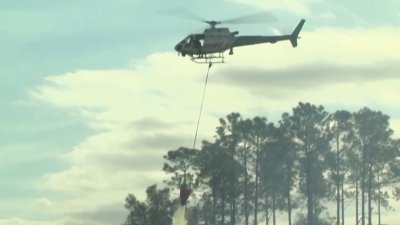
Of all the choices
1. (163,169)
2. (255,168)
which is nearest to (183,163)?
(163,169)

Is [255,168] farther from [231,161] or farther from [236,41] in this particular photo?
[236,41]

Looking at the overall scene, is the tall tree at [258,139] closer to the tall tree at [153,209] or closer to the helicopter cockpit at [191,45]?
the tall tree at [153,209]

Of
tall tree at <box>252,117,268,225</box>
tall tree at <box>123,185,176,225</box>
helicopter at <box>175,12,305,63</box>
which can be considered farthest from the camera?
tall tree at <box>252,117,268,225</box>

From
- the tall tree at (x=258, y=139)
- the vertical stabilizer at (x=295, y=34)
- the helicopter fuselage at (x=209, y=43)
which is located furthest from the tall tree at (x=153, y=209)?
the helicopter fuselage at (x=209, y=43)

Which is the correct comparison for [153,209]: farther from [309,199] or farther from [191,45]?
[191,45]

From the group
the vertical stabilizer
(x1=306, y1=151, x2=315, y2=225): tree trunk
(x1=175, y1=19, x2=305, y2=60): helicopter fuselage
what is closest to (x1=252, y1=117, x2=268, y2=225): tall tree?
(x1=306, y1=151, x2=315, y2=225): tree trunk

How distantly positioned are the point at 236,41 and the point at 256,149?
3633 inches

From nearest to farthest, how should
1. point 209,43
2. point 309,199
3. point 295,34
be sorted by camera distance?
point 209,43
point 295,34
point 309,199

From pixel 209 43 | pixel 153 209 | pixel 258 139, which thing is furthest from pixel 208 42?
Result: pixel 258 139

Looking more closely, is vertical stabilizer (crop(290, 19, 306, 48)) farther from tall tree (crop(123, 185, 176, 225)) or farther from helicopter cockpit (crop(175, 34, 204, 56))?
tall tree (crop(123, 185, 176, 225))

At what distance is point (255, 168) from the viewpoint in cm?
19625

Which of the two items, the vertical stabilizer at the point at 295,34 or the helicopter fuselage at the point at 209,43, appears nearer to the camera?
the helicopter fuselage at the point at 209,43

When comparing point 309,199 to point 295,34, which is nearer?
point 295,34

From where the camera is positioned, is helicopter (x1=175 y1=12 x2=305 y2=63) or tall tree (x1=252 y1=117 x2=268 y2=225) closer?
helicopter (x1=175 y1=12 x2=305 y2=63)
